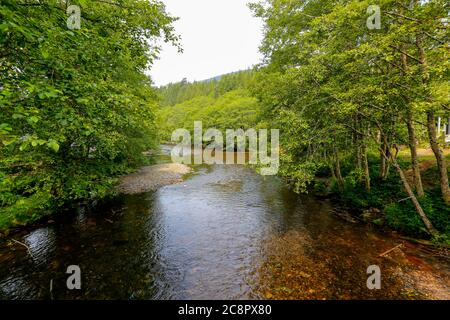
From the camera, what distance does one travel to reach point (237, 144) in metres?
43.1

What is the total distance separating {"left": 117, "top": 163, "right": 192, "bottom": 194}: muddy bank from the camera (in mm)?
17967

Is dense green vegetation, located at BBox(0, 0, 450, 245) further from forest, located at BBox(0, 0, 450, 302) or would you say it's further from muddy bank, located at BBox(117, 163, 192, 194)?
muddy bank, located at BBox(117, 163, 192, 194)

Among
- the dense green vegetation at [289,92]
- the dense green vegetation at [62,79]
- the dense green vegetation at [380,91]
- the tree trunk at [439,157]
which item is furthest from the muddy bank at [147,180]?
the tree trunk at [439,157]

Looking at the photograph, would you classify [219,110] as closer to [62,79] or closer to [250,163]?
[250,163]

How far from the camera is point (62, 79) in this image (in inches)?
174

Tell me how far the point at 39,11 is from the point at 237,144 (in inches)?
1536

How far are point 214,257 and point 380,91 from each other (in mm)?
8515

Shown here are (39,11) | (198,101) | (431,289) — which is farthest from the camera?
(198,101)

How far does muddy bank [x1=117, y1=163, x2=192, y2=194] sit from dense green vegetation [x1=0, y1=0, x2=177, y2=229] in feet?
26.7

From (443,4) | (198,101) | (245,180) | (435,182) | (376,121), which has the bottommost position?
(245,180)

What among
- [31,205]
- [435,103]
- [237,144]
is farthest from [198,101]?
[435,103]

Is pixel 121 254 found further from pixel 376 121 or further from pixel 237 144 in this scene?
pixel 237 144

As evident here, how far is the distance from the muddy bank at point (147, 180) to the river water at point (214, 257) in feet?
14.9
